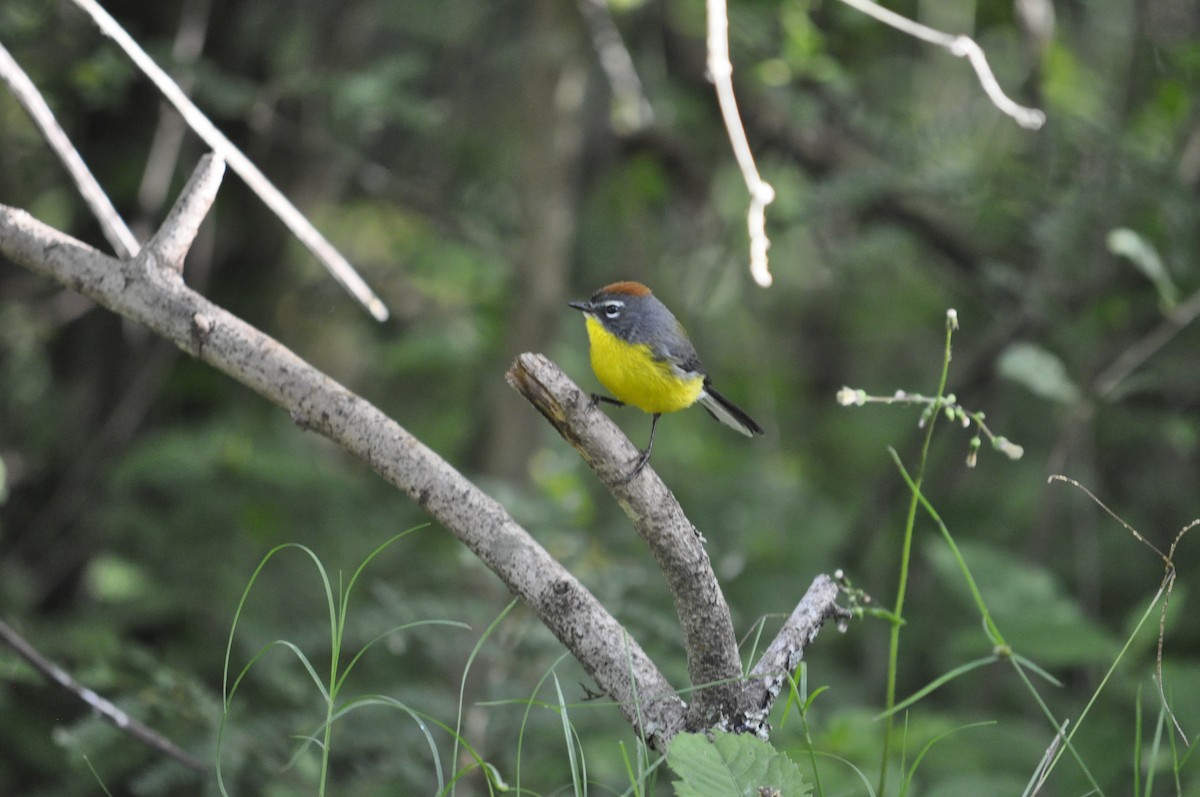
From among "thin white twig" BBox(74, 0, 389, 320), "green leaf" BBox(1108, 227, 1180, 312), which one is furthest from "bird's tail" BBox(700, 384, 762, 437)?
"thin white twig" BBox(74, 0, 389, 320)

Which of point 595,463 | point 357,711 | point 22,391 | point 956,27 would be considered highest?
point 595,463

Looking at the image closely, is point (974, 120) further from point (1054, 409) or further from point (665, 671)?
point (665, 671)

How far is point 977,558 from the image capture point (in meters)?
4.48

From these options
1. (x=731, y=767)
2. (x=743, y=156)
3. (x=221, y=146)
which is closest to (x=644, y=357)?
(x=743, y=156)

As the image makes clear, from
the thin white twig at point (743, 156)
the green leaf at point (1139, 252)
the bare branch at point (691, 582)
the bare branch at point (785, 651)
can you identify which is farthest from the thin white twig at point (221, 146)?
the green leaf at point (1139, 252)

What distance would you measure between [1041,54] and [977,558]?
7.95ft

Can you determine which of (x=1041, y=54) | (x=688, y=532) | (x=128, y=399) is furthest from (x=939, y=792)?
(x=128, y=399)

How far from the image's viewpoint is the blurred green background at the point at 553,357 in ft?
14.4

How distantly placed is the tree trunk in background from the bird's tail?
1.77 meters

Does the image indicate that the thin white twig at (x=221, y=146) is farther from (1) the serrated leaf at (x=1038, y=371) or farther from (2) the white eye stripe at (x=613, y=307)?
(1) the serrated leaf at (x=1038, y=371)

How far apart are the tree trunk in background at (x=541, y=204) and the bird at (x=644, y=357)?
1.73 meters

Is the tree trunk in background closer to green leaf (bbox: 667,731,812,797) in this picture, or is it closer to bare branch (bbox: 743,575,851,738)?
bare branch (bbox: 743,575,851,738)

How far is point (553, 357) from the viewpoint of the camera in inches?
246

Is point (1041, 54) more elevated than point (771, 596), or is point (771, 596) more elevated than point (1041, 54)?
point (1041, 54)
